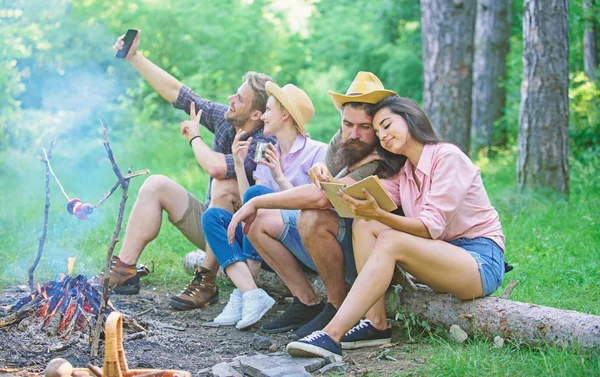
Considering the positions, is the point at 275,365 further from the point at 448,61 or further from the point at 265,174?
the point at 448,61

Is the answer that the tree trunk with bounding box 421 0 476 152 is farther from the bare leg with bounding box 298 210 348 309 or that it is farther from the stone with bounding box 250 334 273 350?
the stone with bounding box 250 334 273 350

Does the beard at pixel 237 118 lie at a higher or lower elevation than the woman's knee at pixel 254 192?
higher

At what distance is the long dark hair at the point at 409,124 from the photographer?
370 centimetres

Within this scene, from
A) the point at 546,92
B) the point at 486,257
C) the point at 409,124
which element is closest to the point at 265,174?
the point at 409,124

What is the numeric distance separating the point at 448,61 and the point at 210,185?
4434mm

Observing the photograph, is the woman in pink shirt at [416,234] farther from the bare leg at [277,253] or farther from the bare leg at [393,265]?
the bare leg at [277,253]

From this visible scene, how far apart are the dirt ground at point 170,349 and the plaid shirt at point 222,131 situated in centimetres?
102

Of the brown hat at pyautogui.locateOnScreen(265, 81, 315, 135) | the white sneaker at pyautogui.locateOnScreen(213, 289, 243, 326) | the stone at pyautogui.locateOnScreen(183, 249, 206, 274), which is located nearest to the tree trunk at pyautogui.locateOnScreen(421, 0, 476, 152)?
the stone at pyautogui.locateOnScreen(183, 249, 206, 274)

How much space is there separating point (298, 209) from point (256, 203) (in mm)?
245

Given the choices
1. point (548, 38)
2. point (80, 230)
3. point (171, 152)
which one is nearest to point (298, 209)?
point (80, 230)

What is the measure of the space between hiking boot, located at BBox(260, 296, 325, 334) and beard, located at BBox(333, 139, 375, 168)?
943 millimetres

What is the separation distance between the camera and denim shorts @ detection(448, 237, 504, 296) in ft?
11.8

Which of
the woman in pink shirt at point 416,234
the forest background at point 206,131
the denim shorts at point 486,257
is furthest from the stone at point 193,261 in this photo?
the denim shorts at point 486,257

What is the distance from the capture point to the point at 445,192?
3482 millimetres
